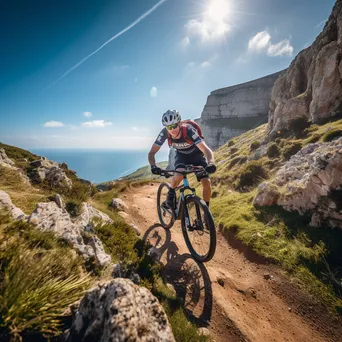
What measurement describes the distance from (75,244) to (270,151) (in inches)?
685

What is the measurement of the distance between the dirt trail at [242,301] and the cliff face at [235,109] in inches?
3720

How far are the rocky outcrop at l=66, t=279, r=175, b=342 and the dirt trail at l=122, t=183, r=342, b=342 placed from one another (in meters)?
1.97

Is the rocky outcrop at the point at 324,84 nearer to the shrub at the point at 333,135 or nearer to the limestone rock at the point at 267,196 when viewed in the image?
the shrub at the point at 333,135

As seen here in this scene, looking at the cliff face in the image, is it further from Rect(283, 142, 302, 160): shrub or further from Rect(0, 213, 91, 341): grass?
Rect(0, 213, 91, 341): grass

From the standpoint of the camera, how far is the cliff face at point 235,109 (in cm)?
9281

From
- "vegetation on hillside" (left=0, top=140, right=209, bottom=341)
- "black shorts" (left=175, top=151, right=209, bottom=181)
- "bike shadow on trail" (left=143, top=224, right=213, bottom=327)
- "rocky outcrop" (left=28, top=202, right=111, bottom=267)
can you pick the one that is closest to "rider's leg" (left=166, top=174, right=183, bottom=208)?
"black shorts" (left=175, top=151, right=209, bottom=181)

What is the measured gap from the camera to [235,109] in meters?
102

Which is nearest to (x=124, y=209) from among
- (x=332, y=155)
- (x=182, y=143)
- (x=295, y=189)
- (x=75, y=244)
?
(x=182, y=143)

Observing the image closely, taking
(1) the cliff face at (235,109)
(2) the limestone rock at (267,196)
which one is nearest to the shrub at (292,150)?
(2) the limestone rock at (267,196)

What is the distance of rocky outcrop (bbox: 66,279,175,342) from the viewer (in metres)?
1.72

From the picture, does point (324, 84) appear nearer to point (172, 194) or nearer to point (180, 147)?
point (180, 147)

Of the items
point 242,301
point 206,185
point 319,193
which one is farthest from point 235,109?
point 242,301

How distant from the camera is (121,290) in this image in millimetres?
2031

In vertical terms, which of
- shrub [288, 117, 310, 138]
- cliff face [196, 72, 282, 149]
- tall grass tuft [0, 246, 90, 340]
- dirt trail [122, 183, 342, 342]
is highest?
cliff face [196, 72, 282, 149]
